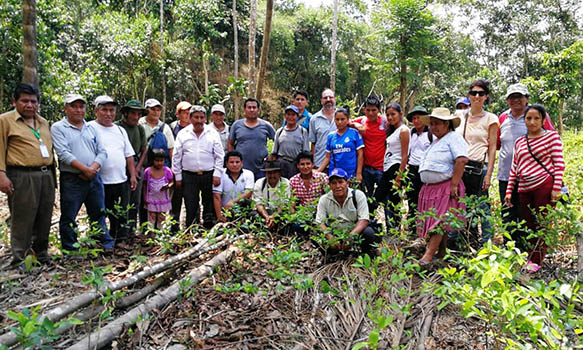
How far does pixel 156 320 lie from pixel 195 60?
892 inches

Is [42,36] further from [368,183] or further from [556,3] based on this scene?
[556,3]

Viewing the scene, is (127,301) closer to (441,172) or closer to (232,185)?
(232,185)

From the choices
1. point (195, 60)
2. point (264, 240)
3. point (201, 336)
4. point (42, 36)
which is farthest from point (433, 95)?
point (201, 336)

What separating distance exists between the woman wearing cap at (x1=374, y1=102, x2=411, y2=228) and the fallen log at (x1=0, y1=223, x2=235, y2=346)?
2165 millimetres

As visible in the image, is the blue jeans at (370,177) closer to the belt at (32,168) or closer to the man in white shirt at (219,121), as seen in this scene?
the man in white shirt at (219,121)

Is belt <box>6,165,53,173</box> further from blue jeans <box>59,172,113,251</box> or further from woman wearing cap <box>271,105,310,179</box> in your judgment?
woman wearing cap <box>271,105,310,179</box>

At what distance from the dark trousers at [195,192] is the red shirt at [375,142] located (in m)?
2.16

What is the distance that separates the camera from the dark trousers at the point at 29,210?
3.96m

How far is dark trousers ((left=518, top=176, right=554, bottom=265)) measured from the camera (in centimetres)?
391

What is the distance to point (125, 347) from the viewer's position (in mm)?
2738

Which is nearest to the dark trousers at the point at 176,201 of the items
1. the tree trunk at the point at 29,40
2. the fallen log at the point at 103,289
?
the fallen log at the point at 103,289

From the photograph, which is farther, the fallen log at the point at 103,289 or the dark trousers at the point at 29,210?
the dark trousers at the point at 29,210

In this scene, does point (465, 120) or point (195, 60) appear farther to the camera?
point (195, 60)

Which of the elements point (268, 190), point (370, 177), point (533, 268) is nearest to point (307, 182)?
point (268, 190)
